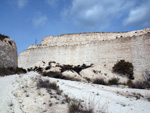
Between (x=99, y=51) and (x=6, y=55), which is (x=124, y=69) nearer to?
(x=99, y=51)

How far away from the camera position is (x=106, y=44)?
79.3 ft

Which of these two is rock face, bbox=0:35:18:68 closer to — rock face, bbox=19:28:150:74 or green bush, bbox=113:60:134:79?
green bush, bbox=113:60:134:79

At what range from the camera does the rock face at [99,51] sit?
65.1 ft

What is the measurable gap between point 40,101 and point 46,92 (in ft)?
2.27

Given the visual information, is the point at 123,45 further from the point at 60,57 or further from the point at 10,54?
the point at 10,54

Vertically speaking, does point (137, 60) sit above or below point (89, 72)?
above

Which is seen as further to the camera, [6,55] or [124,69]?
[124,69]

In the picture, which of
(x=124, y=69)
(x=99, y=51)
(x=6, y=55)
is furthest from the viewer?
(x=99, y=51)

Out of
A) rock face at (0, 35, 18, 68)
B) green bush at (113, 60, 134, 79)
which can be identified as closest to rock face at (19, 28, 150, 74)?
green bush at (113, 60, 134, 79)

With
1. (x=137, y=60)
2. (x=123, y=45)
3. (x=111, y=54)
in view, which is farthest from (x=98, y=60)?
(x=137, y=60)

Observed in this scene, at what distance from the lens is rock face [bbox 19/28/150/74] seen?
1983 cm

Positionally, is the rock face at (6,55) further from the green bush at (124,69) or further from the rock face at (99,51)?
the rock face at (99,51)

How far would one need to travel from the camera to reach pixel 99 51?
80.0ft

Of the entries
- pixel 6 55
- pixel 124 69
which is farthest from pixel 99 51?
pixel 6 55
